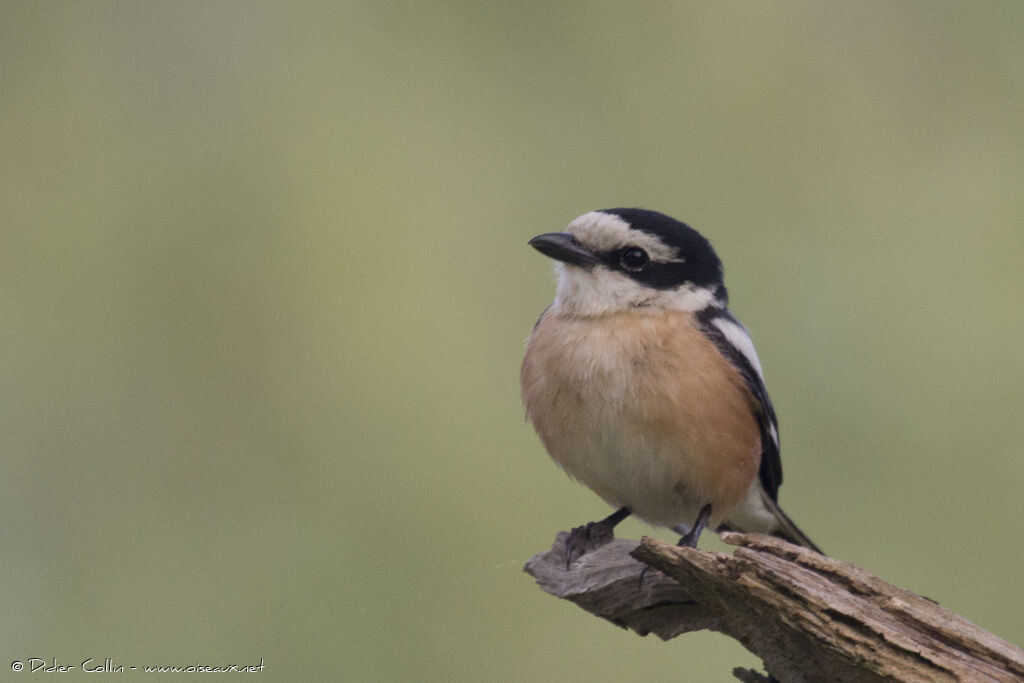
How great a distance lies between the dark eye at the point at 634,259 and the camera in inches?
189

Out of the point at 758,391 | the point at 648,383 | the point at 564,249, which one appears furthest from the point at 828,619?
the point at 564,249

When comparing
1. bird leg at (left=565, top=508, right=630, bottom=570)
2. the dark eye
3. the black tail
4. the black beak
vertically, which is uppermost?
the black beak

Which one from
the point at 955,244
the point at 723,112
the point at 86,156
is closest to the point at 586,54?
the point at 723,112

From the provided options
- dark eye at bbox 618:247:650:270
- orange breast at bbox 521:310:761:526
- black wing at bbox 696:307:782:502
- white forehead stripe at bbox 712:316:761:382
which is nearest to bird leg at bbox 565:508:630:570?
orange breast at bbox 521:310:761:526

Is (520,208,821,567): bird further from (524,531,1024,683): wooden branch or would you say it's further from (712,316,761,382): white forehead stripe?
(524,531,1024,683): wooden branch

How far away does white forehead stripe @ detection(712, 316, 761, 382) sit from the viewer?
480 centimetres

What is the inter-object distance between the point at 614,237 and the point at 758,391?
2.69 ft

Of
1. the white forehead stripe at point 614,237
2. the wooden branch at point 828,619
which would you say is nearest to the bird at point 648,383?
the white forehead stripe at point 614,237

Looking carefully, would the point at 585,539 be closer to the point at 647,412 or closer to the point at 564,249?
the point at 647,412

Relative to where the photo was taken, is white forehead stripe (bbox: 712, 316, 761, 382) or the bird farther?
white forehead stripe (bbox: 712, 316, 761, 382)

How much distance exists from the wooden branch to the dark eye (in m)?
1.43

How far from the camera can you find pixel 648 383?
446cm

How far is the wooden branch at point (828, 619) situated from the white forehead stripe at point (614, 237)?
1446mm

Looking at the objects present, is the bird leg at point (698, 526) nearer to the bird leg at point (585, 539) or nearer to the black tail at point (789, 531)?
the bird leg at point (585, 539)
